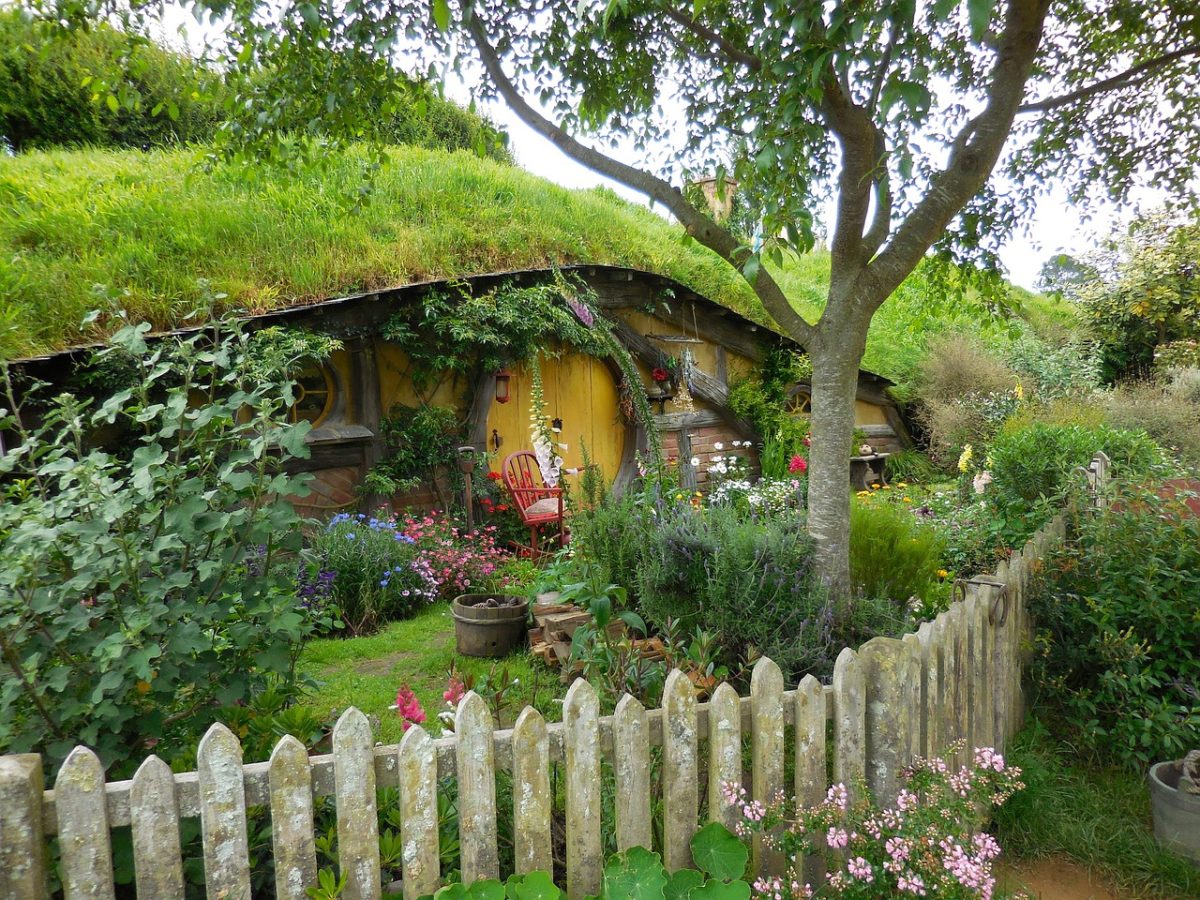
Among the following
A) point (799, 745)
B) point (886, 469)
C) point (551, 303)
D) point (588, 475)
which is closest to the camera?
point (799, 745)

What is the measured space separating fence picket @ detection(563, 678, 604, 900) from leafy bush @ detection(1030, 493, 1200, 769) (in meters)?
2.44

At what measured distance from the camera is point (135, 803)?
157 cm

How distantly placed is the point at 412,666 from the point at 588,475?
1671 millimetres

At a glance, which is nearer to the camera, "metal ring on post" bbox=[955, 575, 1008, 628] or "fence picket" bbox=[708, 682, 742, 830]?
"fence picket" bbox=[708, 682, 742, 830]

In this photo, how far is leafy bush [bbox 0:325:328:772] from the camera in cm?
179

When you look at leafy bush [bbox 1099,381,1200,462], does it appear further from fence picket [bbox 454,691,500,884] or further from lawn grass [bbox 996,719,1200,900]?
fence picket [bbox 454,691,500,884]

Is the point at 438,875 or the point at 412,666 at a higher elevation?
the point at 438,875

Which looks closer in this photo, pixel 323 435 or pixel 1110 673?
pixel 1110 673

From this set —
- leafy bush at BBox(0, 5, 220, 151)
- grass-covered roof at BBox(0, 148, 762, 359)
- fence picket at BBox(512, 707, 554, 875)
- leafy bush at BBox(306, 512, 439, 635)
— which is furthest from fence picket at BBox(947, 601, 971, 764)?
leafy bush at BBox(0, 5, 220, 151)

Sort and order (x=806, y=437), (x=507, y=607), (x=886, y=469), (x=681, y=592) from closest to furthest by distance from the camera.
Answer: (x=681, y=592)
(x=507, y=607)
(x=806, y=437)
(x=886, y=469)

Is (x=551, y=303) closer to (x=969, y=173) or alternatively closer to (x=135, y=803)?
(x=969, y=173)

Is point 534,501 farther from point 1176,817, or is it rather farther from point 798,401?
point 1176,817

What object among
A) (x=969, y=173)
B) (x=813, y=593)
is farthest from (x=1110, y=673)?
(x=969, y=173)

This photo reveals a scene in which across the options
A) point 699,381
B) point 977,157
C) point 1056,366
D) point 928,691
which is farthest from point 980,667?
point 1056,366
